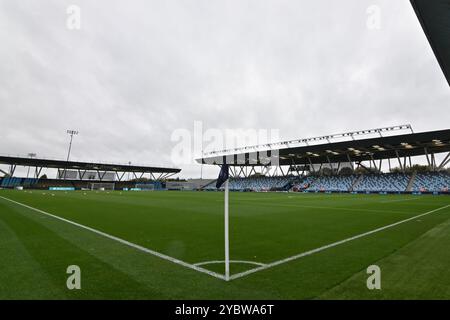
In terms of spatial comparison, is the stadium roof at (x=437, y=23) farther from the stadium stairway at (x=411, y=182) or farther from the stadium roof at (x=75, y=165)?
the stadium roof at (x=75, y=165)

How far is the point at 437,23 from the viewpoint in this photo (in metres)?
5.90

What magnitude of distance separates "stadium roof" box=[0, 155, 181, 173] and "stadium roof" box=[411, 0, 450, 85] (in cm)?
10062

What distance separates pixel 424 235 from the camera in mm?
9258

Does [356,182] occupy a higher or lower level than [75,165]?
lower

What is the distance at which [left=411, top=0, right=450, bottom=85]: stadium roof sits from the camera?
536cm

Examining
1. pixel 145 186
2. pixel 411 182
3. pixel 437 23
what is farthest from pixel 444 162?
pixel 145 186

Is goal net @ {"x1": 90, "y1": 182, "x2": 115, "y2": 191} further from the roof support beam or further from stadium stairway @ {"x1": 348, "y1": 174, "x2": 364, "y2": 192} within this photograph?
the roof support beam

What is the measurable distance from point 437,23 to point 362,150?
63.0 metres

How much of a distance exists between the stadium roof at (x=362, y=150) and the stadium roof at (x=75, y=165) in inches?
1907

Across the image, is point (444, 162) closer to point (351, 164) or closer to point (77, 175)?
point (351, 164)

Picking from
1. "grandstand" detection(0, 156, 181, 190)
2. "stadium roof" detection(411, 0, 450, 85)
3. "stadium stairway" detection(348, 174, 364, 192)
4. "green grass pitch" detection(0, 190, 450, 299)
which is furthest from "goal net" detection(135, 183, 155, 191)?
"stadium roof" detection(411, 0, 450, 85)
